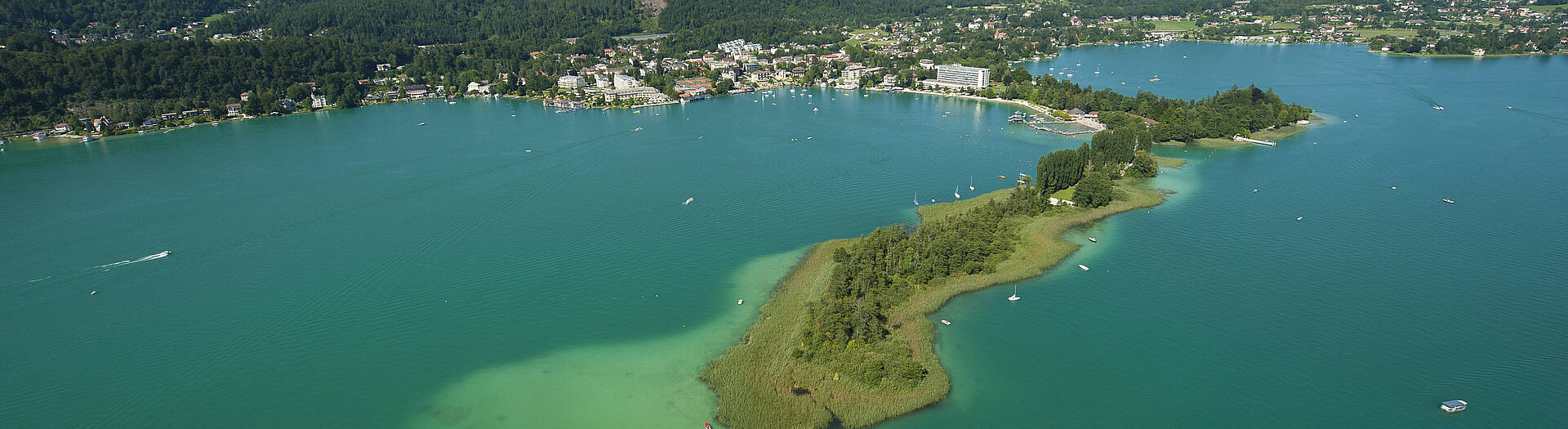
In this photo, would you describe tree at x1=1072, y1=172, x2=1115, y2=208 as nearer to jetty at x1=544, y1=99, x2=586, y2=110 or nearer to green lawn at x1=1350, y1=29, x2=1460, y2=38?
jetty at x1=544, y1=99, x2=586, y2=110

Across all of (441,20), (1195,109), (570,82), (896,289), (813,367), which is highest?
(441,20)

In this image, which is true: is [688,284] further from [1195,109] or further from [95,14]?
[95,14]

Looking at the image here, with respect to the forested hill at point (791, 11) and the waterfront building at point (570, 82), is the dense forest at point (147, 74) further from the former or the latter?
the forested hill at point (791, 11)

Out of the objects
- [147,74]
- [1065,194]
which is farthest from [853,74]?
[147,74]

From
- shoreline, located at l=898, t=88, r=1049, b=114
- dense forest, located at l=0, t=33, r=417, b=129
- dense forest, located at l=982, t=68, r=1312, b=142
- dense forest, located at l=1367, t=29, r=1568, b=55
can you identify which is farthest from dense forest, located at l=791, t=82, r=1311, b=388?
dense forest, located at l=1367, t=29, r=1568, b=55

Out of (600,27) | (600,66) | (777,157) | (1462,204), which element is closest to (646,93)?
(600,66)
